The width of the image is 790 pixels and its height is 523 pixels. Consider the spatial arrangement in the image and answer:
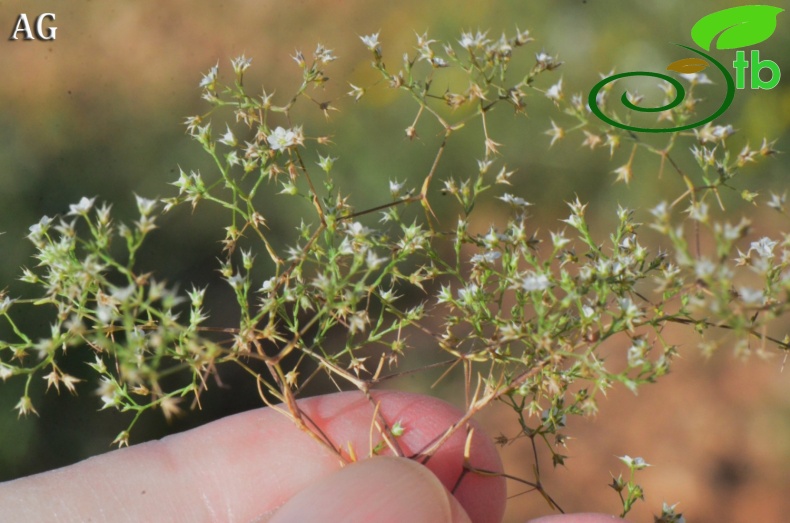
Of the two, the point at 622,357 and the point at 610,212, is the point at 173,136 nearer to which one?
the point at 610,212

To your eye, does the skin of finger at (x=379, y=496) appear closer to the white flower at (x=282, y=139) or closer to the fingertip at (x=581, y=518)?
the fingertip at (x=581, y=518)

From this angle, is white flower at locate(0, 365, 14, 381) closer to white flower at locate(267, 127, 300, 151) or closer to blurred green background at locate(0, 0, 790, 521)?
white flower at locate(267, 127, 300, 151)

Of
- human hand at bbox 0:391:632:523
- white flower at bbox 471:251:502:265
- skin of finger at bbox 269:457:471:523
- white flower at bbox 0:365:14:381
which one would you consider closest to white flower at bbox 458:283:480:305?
white flower at bbox 471:251:502:265

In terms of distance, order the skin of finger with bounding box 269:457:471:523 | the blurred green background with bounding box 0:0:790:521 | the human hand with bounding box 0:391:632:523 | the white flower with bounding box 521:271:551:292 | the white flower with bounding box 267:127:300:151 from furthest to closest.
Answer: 1. the blurred green background with bounding box 0:0:790:521
2. the human hand with bounding box 0:391:632:523
3. the skin of finger with bounding box 269:457:471:523
4. the white flower with bounding box 267:127:300:151
5. the white flower with bounding box 521:271:551:292

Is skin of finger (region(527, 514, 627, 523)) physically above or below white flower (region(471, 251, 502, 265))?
below

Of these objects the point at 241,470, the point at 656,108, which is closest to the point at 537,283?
the point at 241,470

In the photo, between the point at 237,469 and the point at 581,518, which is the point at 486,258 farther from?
the point at 237,469

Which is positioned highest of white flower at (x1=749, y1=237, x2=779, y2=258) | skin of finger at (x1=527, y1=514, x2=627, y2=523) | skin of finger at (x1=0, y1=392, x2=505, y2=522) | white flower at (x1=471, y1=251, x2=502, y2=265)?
white flower at (x1=471, y1=251, x2=502, y2=265)
